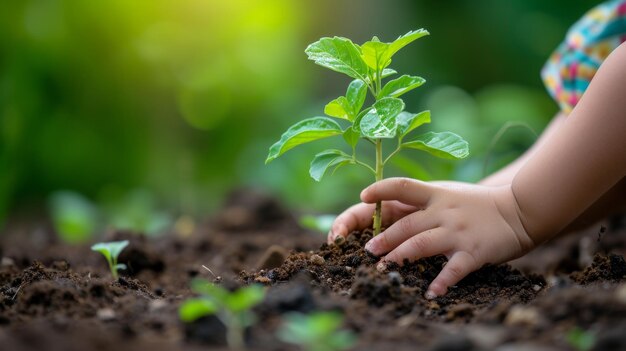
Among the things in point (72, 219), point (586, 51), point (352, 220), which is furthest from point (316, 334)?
point (72, 219)

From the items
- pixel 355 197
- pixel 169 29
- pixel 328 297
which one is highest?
pixel 169 29

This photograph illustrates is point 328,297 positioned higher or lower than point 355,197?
lower

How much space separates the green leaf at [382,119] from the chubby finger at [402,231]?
0.21m

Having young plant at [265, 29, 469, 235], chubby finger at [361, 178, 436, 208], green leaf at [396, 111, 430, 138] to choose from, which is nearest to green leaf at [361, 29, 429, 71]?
young plant at [265, 29, 469, 235]

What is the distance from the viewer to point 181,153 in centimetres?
359

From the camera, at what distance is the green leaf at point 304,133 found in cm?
133

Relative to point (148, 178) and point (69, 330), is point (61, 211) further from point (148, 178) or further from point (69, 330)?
point (69, 330)

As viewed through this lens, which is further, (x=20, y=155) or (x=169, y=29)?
(x=169, y=29)

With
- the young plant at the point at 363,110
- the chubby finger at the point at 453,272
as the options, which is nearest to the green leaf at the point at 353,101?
the young plant at the point at 363,110

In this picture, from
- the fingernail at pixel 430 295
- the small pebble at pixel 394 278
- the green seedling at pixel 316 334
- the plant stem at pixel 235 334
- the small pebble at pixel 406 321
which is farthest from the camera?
the fingernail at pixel 430 295

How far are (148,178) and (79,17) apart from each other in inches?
32.4

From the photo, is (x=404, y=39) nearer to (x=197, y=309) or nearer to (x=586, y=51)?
(x=197, y=309)

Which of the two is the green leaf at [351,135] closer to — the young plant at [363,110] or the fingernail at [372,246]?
the young plant at [363,110]

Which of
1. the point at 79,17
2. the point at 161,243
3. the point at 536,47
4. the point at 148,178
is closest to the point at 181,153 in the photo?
the point at 148,178
